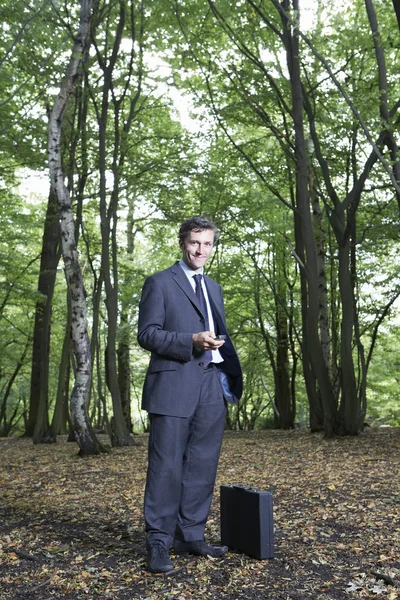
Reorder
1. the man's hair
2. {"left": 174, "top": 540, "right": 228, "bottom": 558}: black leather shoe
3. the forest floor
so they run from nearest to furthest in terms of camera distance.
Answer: the forest floor < the man's hair < {"left": 174, "top": 540, "right": 228, "bottom": 558}: black leather shoe

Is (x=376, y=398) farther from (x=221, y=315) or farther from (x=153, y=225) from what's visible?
(x=221, y=315)

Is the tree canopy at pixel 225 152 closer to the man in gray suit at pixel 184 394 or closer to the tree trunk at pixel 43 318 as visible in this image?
the tree trunk at pixel 43 318

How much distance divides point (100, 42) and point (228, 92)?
2340 millimetres

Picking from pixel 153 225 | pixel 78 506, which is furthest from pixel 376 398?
pixel 78 506

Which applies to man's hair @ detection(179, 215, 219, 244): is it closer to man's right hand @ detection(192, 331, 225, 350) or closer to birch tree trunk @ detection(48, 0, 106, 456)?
man's right hand @ detection(192, 331, 225, 350)

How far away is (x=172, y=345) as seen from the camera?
316 centimetres

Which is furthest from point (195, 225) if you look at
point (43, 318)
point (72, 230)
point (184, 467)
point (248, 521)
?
point (43, 318)

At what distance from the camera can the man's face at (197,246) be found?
131 inches

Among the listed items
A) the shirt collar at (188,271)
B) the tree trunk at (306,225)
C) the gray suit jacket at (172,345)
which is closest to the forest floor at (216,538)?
the gray suit jacket at (172,345)

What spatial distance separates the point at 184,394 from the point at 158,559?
0.82 meters

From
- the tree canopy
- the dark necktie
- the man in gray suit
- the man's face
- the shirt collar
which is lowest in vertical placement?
the man in gray suit

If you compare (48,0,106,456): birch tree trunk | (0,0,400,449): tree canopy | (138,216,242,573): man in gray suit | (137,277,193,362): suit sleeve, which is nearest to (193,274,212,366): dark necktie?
(138,216,242,573): man in gray suit

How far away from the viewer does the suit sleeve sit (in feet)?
10.4

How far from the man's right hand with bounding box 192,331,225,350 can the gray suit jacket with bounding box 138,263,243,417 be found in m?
0.08
